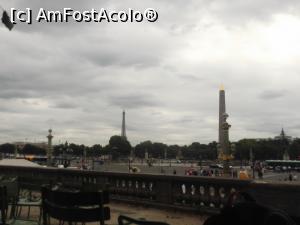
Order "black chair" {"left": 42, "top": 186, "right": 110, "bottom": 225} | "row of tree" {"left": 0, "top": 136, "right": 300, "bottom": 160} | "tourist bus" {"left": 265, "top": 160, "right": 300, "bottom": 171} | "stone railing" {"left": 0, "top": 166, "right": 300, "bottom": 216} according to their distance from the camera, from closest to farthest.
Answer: "black chair" {"left": 42, "top": 186, "right": 110, "bottom": 225}, "stone railing" {"left": 0, "top": 166, "right": 300, "bottom": 216}, "tourist bus" {"left": 265, "top": 160, "right": 300, "bottom": 171}, "row of tree" {"left": 0, "top": 136, "right": 300, "bottom": 160}

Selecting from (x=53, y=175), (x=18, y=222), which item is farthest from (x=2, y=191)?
(x=53, y=175)

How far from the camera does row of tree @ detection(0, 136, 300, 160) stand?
152375mm

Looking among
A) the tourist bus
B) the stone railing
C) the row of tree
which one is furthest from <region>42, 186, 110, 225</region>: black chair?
the row of tree

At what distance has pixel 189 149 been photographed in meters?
198

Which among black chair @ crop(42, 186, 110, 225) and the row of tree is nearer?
black chair @ crop(42, 186, 110, 225)

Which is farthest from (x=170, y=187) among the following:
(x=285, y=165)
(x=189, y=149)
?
(x=189, y=149)

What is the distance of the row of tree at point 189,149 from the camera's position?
5999 inches

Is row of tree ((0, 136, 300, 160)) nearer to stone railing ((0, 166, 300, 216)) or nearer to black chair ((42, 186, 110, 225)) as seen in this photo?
stone railing ((0, 166, 300, 216))

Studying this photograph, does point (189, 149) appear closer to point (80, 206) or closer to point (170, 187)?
point (170, 187)

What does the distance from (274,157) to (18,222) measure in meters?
155

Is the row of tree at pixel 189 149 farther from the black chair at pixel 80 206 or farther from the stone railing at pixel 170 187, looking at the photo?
the black chair at pixel 80 206

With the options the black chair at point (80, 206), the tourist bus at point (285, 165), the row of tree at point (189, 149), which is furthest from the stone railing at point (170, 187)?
the row of tree at point (189, 149)

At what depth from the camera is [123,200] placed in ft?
40.8

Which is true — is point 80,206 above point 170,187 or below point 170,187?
above
